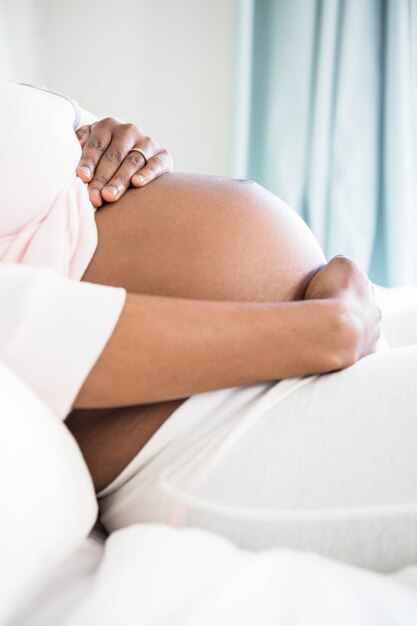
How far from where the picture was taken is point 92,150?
99 centimetres

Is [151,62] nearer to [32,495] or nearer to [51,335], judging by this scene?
[51,335]

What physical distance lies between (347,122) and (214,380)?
1.77 meters

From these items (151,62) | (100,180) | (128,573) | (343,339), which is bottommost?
(128,573)

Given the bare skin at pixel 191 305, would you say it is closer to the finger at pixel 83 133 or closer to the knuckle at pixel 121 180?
the knuckle at pixel 121 180

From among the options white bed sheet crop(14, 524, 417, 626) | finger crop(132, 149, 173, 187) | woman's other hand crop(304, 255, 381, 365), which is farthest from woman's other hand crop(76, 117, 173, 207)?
white bed sheet crop(14, 524, 417, 626)

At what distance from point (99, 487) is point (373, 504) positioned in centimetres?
29

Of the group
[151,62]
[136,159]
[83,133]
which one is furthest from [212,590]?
[151,62]

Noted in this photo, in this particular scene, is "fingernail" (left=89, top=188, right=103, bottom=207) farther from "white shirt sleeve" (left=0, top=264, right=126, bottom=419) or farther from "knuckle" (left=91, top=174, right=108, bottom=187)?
"white shirt sleeve" (left=0, top=264, right=126, bottom=419)

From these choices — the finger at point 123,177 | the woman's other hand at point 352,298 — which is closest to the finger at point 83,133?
the finger at point 123,177

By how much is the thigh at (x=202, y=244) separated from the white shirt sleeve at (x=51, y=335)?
0.24m

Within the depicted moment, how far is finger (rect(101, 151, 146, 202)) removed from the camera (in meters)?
0.89

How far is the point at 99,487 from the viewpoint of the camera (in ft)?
2.20

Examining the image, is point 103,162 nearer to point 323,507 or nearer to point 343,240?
point 323,507

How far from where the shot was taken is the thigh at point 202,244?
2.63ft
